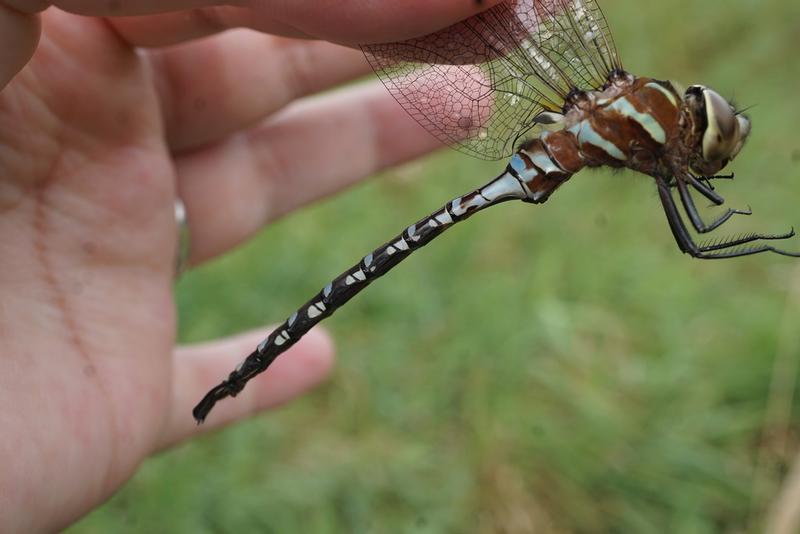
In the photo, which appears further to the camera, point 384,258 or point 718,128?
point 384,258

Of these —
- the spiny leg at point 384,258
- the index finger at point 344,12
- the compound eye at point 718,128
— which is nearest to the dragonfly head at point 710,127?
the compound eye at point 718,128

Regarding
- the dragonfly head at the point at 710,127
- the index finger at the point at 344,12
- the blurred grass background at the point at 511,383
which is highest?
the dragonfly head at the point at 710,127

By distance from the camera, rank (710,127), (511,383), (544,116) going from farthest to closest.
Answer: (511,383) < (544,116) < (710,127)

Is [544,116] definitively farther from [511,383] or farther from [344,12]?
[511,383]

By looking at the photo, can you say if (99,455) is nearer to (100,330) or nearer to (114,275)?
(100,330)

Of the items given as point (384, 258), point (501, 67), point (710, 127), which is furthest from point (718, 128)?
point (384, 258)

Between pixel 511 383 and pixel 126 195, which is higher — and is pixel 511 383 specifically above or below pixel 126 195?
below

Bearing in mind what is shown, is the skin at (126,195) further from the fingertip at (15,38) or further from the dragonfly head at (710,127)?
the dragonfly head at (710,127)
